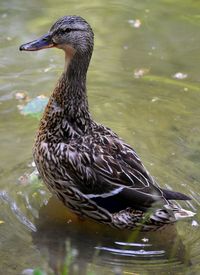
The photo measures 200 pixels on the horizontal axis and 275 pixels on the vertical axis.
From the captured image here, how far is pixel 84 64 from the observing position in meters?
5.25

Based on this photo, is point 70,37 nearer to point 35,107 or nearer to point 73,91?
point 73,91

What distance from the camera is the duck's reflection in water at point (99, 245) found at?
4.99 metres

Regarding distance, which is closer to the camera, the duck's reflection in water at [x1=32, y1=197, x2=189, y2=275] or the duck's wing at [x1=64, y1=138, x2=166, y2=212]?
the duck's reflection in water at [x1=32, y1=197, x2=189, y2=275]

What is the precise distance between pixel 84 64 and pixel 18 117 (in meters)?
1.66

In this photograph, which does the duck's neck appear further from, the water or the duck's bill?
the water

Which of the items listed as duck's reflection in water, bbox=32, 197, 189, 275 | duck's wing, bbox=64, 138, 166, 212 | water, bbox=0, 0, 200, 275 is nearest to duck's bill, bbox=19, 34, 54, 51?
duck's wing, bbox=64, 138, 166, 212

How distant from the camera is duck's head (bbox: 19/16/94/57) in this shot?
5.13 meters

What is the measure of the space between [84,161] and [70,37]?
93cm

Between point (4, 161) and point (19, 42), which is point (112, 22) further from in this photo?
point (4, 161)

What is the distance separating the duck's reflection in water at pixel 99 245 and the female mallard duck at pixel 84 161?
15 cm

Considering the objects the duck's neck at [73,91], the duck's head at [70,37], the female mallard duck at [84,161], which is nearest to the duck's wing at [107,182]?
the female mallard duck at [84,161]

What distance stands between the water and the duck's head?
128 centimetres

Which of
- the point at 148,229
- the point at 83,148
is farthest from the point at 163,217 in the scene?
the point at 83,148

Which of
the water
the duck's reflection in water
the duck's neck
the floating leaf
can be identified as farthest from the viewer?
the floating leaf
